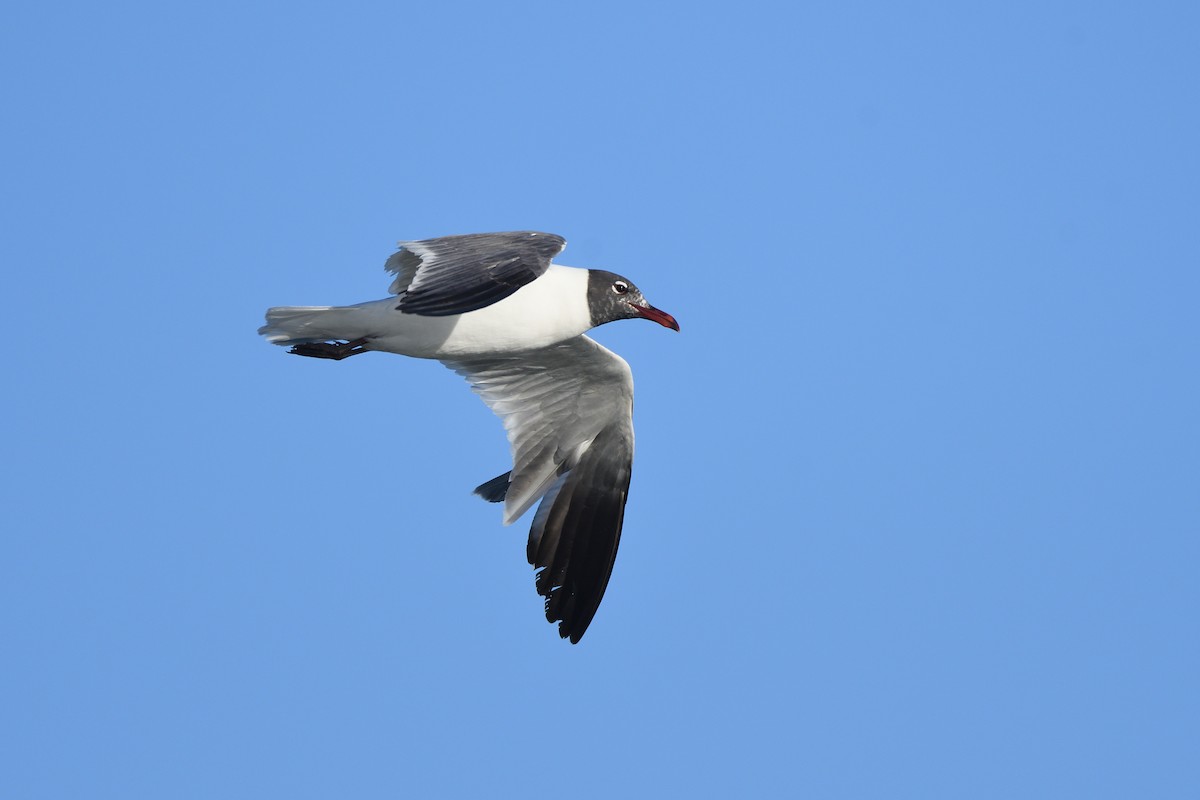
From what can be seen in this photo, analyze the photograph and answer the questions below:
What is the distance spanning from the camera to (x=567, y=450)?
12.4 meters

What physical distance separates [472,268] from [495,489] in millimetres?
3368

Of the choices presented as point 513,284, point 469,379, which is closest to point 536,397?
point 469,379

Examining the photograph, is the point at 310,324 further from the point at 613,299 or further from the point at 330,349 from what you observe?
the point at 613,299

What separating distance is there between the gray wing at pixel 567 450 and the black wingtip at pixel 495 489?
4.0 inches

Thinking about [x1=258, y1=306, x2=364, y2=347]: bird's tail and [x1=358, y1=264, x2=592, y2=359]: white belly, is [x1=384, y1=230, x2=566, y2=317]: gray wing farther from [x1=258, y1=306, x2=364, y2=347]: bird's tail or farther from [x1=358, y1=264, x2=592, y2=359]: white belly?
[x1=258, y1=306, x2=364, y2=347]: bird's tail

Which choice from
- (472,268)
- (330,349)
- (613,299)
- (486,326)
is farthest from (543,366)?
(472,268)

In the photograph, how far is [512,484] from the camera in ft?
40.1

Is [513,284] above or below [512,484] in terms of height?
above

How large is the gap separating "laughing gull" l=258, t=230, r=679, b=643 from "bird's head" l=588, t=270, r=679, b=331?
10 millimetres

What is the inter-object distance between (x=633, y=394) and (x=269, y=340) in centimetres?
312

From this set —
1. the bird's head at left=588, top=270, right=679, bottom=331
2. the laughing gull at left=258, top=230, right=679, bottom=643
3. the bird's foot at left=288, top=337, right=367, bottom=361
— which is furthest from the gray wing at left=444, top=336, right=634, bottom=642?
the bird's foot at left=288, top=337, right=367, bottom=361

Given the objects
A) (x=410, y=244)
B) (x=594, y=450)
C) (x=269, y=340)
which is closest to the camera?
(x=410, y=244)

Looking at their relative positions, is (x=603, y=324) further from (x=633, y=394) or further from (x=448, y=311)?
(x=448, y=311)

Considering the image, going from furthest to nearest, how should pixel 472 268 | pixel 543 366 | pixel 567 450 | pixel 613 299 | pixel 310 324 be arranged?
1. pixel 567 450
2. pixel 543 366
3. pixel 613 299
4. pixel 310 324
5. pixel 472 268
